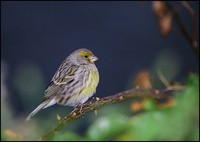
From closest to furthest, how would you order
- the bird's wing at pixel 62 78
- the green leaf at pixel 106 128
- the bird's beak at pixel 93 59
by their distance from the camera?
the green leaf at pixel 106 128
the bird's beak at pixel 93 59
the bird's wing at pixel 62 78

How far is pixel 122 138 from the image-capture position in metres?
0.66

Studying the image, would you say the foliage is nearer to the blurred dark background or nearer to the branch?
the branch

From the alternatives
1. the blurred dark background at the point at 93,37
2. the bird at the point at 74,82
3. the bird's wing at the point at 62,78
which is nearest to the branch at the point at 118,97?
the bird at the point at 74,82

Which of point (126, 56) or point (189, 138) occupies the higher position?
point (189, 138)

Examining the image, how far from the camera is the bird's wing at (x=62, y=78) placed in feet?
4.84

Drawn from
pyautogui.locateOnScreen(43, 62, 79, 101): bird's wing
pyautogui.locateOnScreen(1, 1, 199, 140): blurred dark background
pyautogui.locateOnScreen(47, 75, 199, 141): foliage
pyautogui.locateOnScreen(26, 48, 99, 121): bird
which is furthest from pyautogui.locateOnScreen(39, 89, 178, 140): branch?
pyautogui.locateOnScreen(1, 1, 199, 140): blurred dark background

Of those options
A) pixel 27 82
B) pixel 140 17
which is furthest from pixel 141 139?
pixel 140 17

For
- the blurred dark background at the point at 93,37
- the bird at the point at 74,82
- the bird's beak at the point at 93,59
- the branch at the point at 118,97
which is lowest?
the blurred dark background at the point at 93,37

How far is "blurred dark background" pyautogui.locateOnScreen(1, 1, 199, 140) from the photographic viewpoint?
3545 millimetres

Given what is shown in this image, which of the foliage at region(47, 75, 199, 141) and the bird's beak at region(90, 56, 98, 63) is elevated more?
the foliage at region(47, 75, 199, 141)

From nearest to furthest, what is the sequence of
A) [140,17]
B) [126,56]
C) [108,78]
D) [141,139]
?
[141,139], [108,78], [126,56], [140,17]

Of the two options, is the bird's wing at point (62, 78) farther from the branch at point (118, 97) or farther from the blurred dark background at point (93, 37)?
the blurred dark background at point (93, 37)

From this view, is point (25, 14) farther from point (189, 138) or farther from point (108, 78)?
point (189, 138)

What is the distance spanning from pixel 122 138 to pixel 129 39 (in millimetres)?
3146
